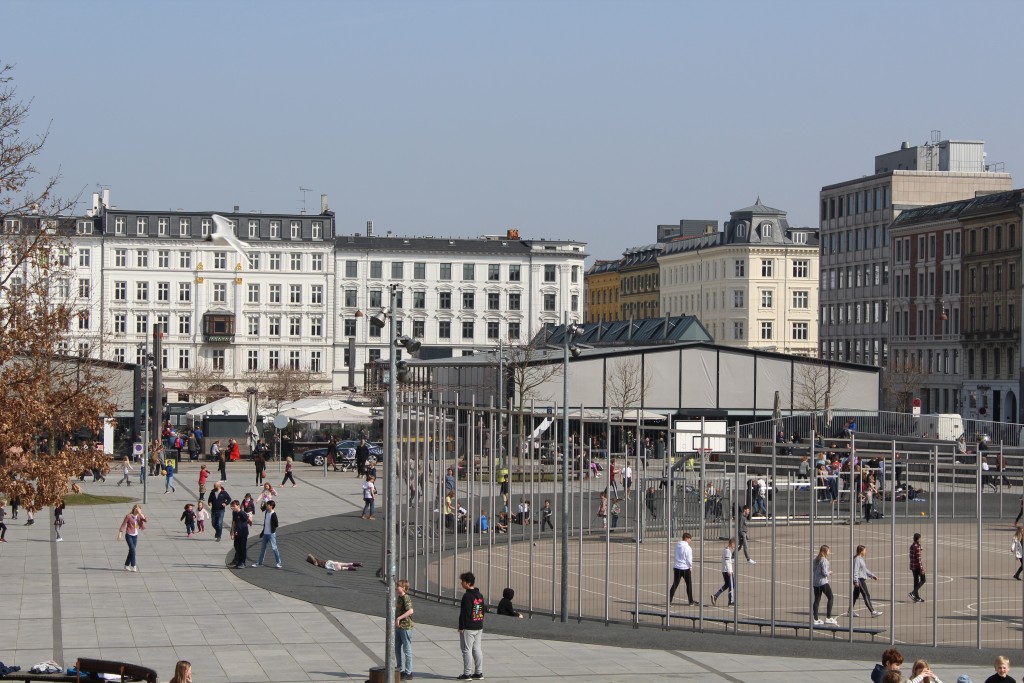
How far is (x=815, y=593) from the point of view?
2867cm

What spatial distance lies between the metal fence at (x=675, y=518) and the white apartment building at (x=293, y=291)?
87.2 metres

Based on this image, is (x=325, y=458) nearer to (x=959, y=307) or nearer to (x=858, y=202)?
(x=959, y=307)

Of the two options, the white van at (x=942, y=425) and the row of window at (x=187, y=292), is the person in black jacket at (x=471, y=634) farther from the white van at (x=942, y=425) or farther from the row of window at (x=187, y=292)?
the row of window at (x=187, y=292)

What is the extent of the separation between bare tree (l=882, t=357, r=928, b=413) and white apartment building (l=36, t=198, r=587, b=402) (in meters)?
25.7

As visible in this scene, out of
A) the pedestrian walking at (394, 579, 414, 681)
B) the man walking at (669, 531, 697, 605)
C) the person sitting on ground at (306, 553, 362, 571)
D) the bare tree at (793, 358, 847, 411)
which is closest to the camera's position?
the pedestrian walking at (394, 579, 414, 681)

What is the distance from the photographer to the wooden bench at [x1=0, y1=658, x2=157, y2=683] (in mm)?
19250

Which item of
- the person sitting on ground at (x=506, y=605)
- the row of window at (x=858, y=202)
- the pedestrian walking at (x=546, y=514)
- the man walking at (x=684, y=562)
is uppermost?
the row of window at (x=858, y=202)

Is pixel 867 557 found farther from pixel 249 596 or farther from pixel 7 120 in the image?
pixel 7 120

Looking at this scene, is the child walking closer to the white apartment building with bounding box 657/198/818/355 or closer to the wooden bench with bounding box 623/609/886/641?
the wooden bench with bounding box 623/609/886/641

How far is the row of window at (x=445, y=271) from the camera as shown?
128 m

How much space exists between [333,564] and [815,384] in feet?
163

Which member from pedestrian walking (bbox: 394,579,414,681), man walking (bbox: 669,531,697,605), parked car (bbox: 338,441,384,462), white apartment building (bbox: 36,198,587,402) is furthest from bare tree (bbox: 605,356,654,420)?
pedestrian walking (bbox: 394,579,414,681)

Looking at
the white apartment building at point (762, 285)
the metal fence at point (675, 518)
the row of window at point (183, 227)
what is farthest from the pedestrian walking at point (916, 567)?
the white apartment building at point (762, 285)

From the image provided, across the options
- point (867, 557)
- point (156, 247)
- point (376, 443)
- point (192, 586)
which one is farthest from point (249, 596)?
point (156, 247)
